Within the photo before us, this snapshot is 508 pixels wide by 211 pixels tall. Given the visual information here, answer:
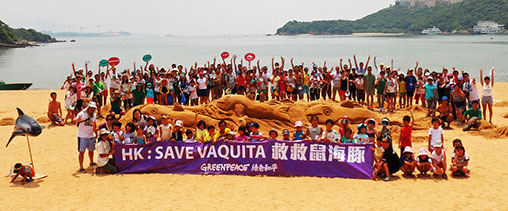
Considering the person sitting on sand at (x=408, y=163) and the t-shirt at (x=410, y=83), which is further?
the t-shirt at (x=410, y=83)

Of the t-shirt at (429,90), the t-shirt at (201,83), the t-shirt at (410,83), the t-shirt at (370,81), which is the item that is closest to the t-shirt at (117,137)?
the t-shirt at (201,83)

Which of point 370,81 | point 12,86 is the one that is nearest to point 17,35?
point 12,86

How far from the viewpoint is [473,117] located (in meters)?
14.2

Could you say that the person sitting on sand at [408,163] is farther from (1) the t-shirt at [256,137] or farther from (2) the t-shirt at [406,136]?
(1) the t-shirt at [256,137]

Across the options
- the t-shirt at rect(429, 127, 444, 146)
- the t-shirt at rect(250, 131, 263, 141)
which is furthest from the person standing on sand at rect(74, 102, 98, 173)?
the t-shirt at rect(429, 127, 444, 146)

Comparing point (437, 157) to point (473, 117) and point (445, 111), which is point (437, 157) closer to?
point (473, 117)

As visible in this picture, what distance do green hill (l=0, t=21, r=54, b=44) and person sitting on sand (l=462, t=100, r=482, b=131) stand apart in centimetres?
11275

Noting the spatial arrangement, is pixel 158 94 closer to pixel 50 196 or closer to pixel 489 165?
pixel 50 196

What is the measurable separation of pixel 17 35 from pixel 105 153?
146 metres

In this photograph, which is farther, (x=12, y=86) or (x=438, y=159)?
(x=12, y=86)

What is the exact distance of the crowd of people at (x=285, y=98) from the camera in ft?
32.9

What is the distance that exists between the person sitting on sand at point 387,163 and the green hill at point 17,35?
115 m

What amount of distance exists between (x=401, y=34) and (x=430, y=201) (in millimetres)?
186068

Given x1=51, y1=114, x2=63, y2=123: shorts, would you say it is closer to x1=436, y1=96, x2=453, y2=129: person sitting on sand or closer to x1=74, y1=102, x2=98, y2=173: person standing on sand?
x1=74, y1=102, x2=98, y2=173: person standing on sand
